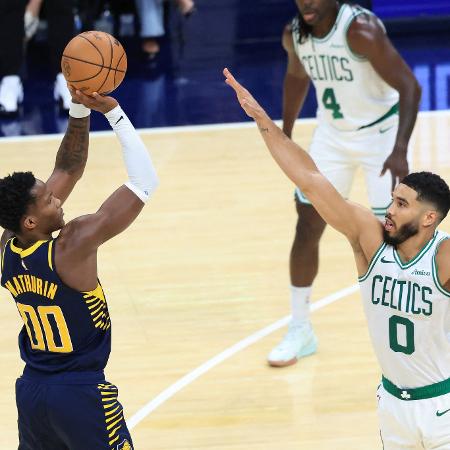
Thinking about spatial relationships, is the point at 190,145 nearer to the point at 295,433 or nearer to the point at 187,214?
the point at 187,214

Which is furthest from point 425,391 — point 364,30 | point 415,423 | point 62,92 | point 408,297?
point 62,92

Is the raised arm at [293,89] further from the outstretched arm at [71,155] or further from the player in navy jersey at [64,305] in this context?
the player in navy jersey at [64,305]

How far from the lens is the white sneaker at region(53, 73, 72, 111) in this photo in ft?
38.7

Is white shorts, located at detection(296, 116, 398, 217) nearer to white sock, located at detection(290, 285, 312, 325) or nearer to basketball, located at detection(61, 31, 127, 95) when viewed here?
white sock, located at detection(290, 285, 312, 325)

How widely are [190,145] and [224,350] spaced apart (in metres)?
4.12

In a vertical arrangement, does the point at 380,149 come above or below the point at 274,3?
above

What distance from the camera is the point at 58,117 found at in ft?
38.6

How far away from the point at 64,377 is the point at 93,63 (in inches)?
53.4

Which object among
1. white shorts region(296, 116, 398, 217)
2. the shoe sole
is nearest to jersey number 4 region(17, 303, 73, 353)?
the shoe sole

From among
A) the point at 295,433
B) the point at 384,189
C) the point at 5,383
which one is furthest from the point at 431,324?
the point at 5,383

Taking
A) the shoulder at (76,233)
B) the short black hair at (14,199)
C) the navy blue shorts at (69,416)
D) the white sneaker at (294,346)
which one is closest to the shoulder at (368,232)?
the shoulder at (76,233)

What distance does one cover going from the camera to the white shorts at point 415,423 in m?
4.46

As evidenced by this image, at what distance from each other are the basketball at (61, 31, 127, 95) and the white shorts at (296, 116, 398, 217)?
76.2 inches

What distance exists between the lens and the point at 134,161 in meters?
→ 4.64
